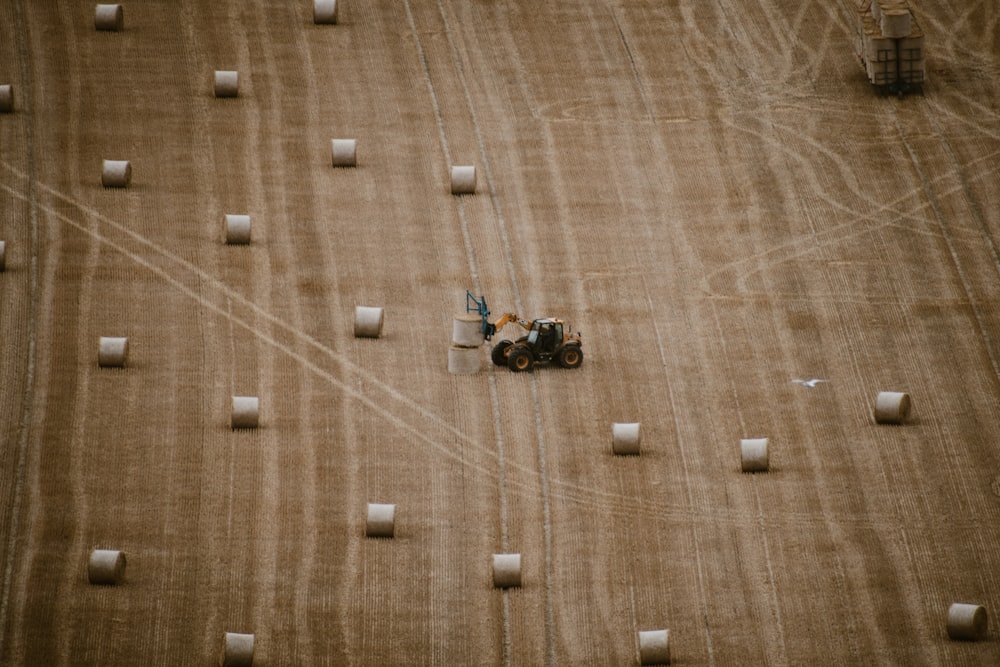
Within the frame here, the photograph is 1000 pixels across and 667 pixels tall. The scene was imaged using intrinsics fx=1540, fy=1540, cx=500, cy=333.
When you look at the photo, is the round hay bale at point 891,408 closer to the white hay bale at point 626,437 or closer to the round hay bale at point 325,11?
the white hay bale at point 626,437

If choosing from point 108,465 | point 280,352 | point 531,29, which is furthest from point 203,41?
point 108,465

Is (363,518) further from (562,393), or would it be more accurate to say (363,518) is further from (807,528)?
(807,528)

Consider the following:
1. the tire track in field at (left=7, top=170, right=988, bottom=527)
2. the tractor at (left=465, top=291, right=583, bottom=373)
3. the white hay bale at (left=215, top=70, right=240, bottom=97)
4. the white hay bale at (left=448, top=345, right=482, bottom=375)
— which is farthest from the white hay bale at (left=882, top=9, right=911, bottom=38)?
the white hay bale at (left=215, top=70, right=240, bottom=97)

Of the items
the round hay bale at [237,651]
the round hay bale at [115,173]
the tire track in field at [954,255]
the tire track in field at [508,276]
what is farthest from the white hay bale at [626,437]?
the round hay bale at [115,173]

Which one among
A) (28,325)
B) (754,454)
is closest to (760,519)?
(754,454)

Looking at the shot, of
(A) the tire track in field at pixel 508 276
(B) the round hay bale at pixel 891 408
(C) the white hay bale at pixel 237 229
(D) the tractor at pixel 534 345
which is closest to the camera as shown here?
(A) the tire track in field at pixel 508 276

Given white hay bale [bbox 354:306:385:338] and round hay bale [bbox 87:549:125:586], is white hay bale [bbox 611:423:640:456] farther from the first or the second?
round hay bale [bbox 87:549:125:586]
